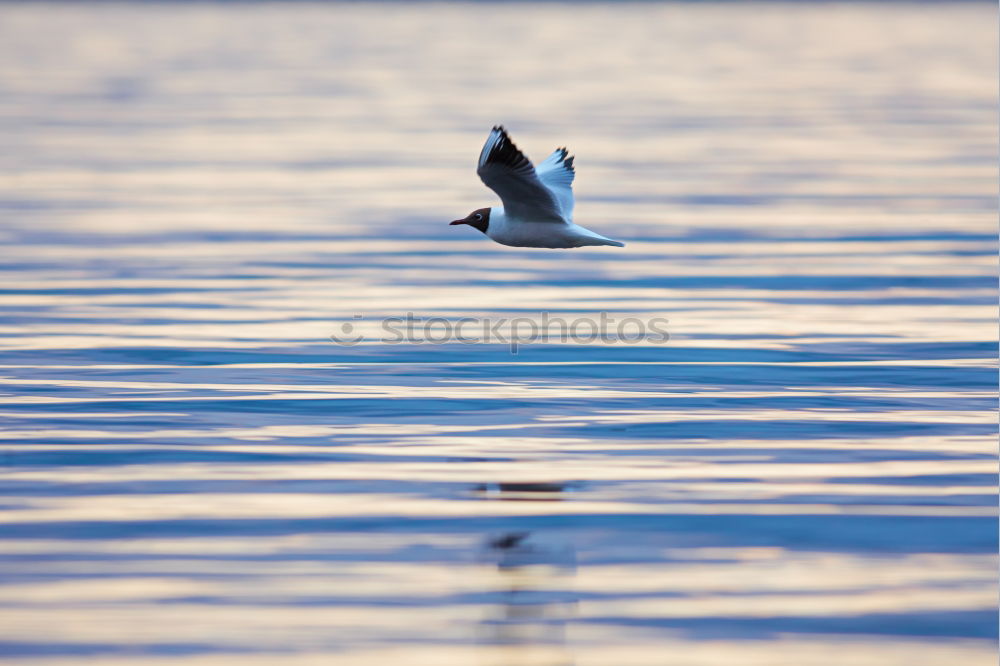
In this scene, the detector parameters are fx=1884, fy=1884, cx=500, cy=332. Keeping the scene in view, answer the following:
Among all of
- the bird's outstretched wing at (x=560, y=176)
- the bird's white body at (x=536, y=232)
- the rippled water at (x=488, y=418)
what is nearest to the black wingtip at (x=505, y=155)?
the bird's white body at (x=536, y=232)

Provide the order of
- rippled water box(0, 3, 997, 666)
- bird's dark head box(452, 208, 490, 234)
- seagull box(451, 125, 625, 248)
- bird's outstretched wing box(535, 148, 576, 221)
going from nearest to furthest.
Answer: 1. rippled water box(0, 3, 997, 666)
2. seagull box(451, 125, 625, 248)
3. bird's dark head box(452, 208, 490, 234)
4. bird's outstretched wing box(535, 148, 576, 221)

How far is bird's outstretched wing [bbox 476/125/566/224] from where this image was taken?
12312mm

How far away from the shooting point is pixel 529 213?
541 inches

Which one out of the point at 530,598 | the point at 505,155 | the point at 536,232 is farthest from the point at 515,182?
the point at 530,598

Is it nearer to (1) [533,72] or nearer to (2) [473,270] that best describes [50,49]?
(1) [533,72]

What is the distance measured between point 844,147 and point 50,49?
42.9m

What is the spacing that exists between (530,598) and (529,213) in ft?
19.1

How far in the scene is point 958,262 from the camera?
18844mm

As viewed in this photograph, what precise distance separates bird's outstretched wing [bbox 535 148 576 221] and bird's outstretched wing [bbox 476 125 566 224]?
0.68m

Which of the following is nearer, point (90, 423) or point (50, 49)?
point (90, 423)

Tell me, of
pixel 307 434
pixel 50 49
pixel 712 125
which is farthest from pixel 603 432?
pixel 50 49
